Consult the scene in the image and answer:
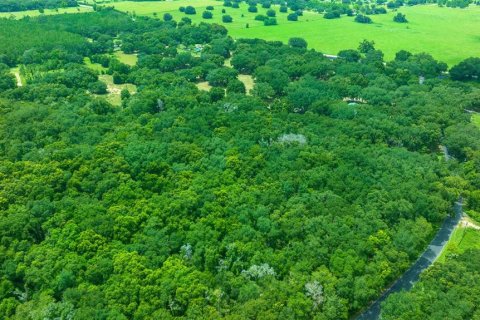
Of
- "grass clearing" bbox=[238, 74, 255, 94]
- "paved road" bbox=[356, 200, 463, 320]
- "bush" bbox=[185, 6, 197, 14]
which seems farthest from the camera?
"bush" bbox=[185, 6, 197, 14]

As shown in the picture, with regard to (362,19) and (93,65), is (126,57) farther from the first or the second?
(362,19)

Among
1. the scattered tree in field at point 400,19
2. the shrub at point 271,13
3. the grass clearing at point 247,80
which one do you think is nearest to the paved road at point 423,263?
the grass clearing at point 247,80

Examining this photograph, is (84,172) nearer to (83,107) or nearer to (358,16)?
(83,107)

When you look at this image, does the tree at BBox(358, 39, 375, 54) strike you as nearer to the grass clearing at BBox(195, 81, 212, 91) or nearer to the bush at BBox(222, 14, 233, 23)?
the grass clearing at BBox(195, 81, 212, 91)

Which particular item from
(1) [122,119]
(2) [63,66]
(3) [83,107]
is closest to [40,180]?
(1) [122,119]

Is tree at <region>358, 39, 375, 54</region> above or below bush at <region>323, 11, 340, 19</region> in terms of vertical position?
below

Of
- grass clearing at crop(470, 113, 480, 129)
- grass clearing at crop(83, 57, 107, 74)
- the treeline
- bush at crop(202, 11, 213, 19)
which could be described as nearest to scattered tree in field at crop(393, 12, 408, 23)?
bush at crop(202, 11, 213, 19)

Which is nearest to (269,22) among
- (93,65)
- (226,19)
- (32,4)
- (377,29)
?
(226,19)
